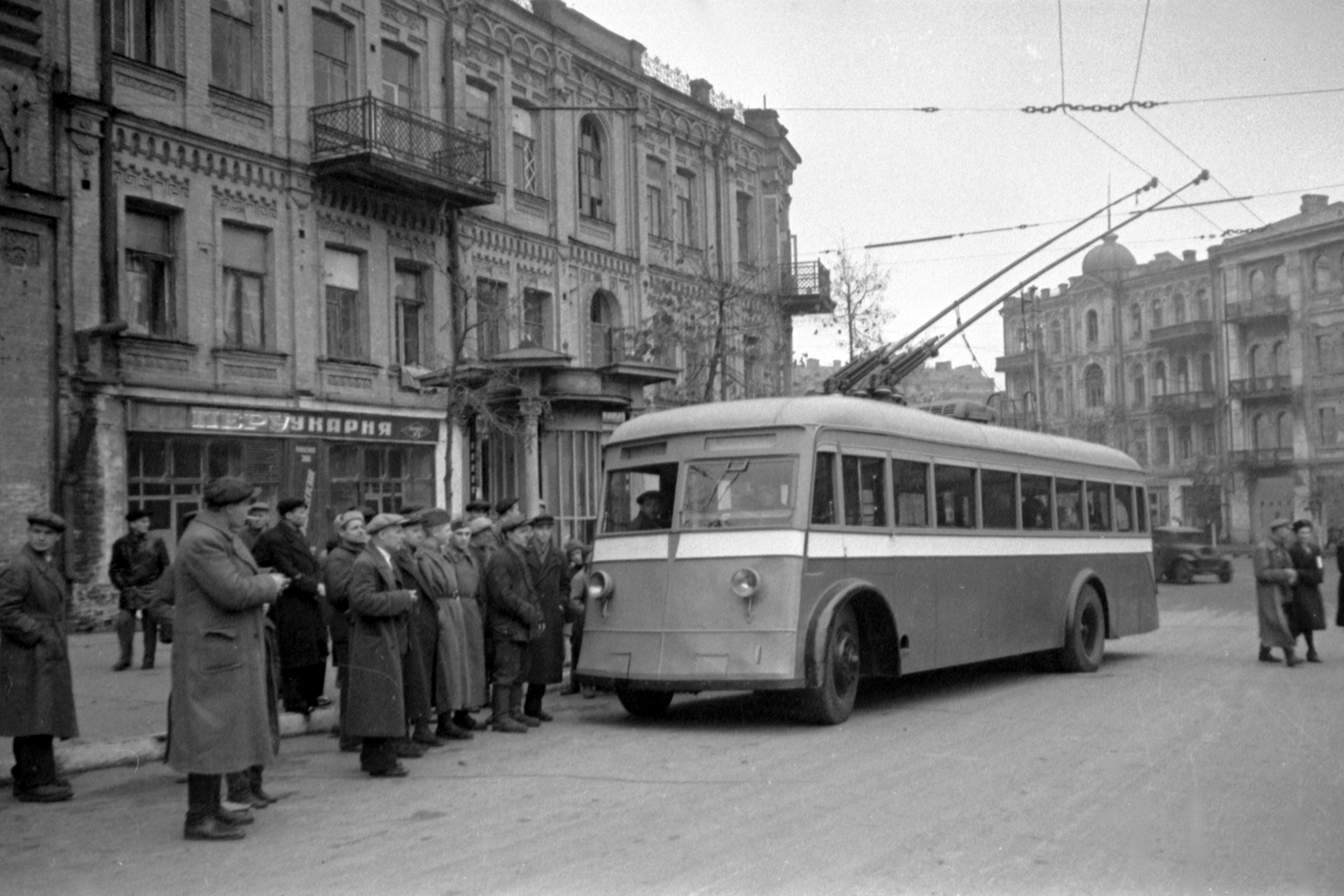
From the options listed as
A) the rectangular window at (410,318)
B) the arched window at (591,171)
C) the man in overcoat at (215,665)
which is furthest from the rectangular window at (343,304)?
the man in overcoat at (215,665)

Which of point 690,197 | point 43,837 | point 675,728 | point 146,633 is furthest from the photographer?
point 690,197

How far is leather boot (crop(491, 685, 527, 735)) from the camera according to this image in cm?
1106

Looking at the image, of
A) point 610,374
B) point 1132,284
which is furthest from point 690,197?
point 1132,284

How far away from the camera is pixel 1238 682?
13727 millimetres

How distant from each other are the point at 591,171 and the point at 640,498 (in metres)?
20.1

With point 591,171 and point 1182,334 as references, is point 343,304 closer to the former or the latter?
point 591,171

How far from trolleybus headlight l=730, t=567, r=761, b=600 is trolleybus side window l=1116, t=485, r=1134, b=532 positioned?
303 inches

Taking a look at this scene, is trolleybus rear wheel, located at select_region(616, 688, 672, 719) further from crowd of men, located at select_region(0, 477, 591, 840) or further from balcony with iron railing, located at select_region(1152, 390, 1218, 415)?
balcony with iron railing, located at select_region(1152, 390, 1218, 415)

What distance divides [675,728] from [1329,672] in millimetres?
7718

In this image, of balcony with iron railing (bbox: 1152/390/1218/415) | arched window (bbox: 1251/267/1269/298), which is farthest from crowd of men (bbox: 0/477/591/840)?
balcony with iron railing (bbox: 1152/390/1218/415)

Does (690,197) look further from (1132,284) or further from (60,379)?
(1132,284)

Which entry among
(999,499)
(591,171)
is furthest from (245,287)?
(999,499)

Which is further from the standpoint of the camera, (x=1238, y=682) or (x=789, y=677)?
(x=1238, y=682)

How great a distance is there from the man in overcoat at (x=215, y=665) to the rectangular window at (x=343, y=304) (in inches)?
644
